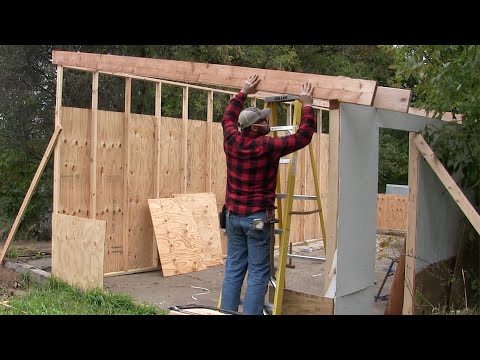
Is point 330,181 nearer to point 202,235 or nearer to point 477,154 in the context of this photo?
point 477,154

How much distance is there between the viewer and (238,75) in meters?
4.58

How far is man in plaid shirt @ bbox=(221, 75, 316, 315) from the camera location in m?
4.14

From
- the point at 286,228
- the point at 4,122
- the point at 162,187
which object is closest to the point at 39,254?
the point at 162,187

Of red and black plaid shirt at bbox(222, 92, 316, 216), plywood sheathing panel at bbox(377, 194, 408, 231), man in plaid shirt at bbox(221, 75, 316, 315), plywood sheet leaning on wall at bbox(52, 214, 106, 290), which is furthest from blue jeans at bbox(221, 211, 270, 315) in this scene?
plywood sheathing panel at bbox(377, 194, 408, 231)

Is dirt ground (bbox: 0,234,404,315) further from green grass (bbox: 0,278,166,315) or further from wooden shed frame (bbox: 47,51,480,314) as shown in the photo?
wooden shed frame (bbox: 47,51,480,314)

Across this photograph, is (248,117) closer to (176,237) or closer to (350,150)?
(350,150)

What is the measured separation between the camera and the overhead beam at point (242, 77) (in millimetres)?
3969

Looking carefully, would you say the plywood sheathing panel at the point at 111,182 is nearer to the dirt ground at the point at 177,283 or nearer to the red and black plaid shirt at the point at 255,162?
the dirt ground at the point at 177,283

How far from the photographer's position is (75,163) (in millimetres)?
6785

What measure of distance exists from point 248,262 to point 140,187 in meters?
3.59

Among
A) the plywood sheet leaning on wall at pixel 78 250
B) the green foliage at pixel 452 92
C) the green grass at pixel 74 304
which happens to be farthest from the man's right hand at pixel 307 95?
A: the plywood sheet leaning on wall at pixel 78 250

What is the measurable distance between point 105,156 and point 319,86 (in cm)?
386

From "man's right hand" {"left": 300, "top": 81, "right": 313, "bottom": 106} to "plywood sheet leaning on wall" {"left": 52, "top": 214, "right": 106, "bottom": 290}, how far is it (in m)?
2.77

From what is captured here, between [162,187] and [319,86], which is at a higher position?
[319,86]
